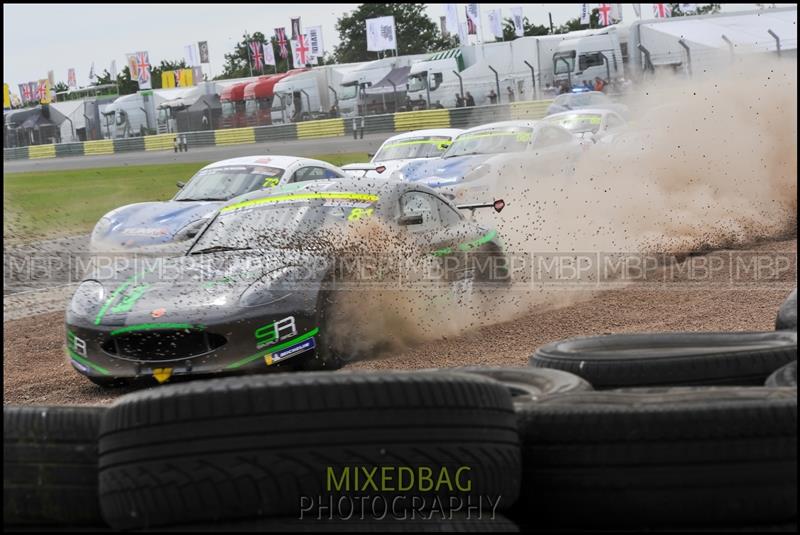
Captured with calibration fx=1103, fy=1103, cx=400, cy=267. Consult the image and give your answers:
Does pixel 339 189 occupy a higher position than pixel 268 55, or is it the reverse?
pixel 268 55

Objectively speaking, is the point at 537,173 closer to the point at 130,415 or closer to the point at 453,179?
the point at 453,179

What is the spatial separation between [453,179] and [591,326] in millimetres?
6725

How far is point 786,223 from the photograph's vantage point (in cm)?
1267

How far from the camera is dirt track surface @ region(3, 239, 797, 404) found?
23.8 ft

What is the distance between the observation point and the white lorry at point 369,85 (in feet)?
124

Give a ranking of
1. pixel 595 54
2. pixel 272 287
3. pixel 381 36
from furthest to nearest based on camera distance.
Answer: pixel 381 36
pixel 595 54
pixel 272 287

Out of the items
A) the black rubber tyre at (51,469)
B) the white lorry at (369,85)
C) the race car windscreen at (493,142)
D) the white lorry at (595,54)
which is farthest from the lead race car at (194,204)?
the white lorry at (369,85)

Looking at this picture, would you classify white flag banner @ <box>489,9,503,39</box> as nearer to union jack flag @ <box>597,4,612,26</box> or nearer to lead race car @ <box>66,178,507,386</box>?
union jack flag @ <box>597,4,612,26</box>

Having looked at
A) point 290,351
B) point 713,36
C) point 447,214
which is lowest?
point 290,351

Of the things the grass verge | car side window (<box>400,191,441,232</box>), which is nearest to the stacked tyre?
car side window (<box>400,191,441,232</box>)

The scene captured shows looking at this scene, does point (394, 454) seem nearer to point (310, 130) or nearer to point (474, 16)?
point (310, 130)

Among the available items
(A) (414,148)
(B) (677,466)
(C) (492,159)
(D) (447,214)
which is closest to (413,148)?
(A) (414,148)

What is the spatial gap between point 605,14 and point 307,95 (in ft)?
107

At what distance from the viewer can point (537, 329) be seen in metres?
8.33
